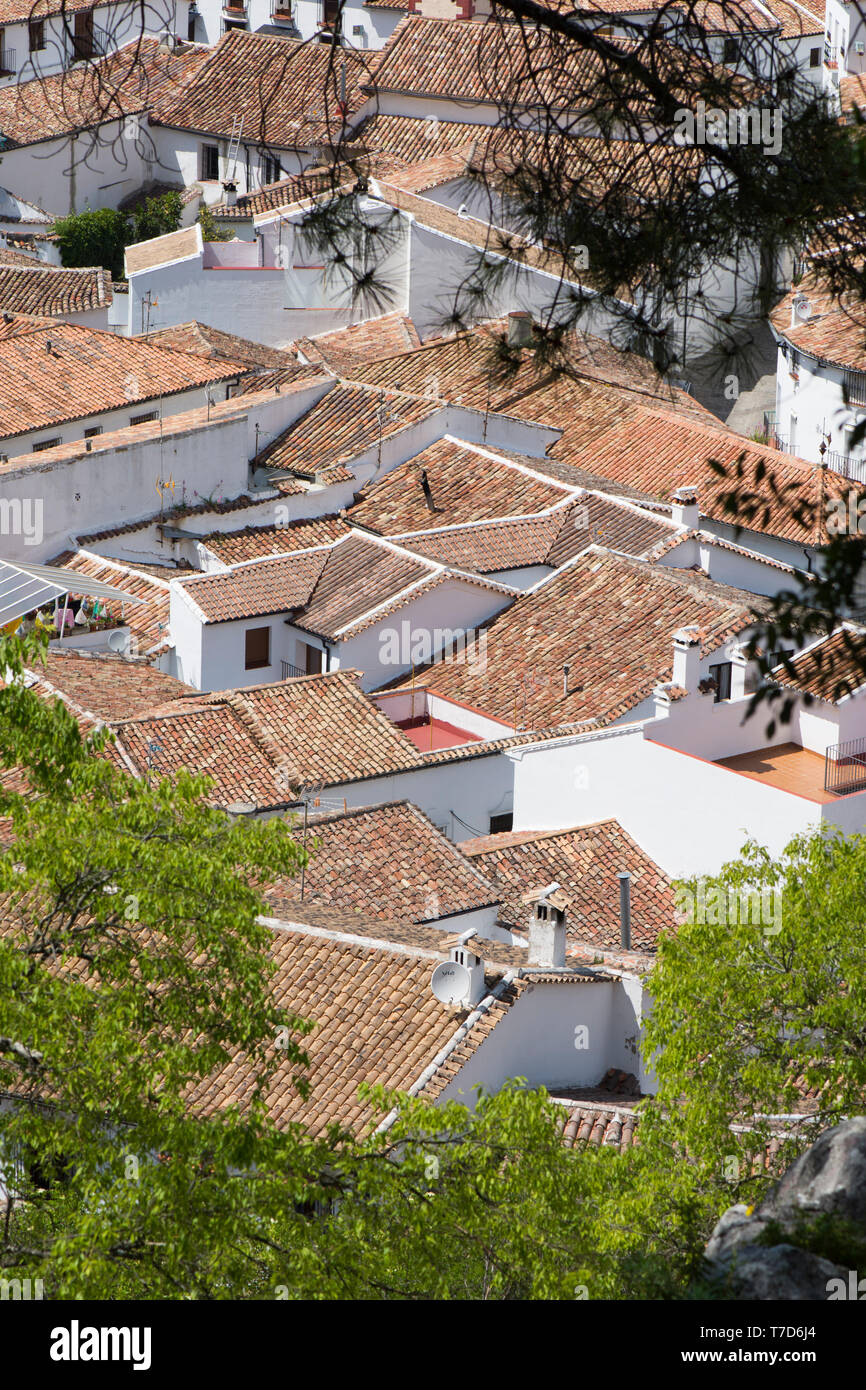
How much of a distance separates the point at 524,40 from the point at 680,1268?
7110 millimetres

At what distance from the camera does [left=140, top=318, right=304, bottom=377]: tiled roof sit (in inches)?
1686

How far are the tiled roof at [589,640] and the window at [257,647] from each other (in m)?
2.78

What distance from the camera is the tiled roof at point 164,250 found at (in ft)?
157

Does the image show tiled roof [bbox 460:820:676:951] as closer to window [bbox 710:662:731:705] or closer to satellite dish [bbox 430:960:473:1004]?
window [bbox 710:662:731:705]

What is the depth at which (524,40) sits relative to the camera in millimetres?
11445

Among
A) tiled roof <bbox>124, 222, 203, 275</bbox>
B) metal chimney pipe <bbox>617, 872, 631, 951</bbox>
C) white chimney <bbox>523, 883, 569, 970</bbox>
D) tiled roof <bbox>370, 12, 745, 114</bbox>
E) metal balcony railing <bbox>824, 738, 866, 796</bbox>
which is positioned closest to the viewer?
tiled roof <bbox>370, 12, 745, 114</bbox>

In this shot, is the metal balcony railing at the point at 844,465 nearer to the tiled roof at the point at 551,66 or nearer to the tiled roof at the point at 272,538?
the tiled roof at the point at 272,538

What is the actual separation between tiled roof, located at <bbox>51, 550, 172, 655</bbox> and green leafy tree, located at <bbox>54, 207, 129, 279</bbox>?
26.1m

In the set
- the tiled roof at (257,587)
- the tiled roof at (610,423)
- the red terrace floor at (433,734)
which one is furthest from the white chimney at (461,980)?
the tiled roof at (610,423)

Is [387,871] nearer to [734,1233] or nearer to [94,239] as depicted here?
[734,1233]

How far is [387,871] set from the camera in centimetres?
2325

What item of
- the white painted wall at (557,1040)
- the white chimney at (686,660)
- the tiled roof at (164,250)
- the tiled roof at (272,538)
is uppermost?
the tiled roof at (164,250)

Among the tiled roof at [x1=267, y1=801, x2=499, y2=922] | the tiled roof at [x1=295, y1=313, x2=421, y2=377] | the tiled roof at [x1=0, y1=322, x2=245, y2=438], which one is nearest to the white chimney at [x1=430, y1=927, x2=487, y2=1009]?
the tiled roof at [x1=267, y1=801, x2=499, y2=922]

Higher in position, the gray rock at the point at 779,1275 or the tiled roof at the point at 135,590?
the gray rock at the point at 779,1275
